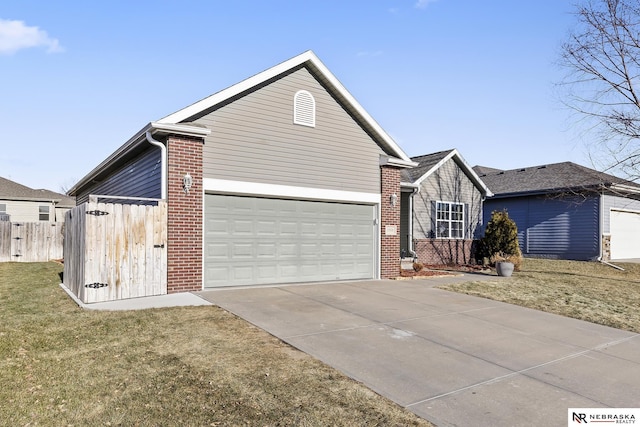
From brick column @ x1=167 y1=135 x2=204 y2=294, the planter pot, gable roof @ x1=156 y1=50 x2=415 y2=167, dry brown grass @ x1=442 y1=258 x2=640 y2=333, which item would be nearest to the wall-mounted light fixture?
brick column @ x1=167 y1=135 x2=204 y2=294

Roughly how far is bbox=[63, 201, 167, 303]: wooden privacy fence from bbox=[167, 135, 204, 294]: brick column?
0.62 feet

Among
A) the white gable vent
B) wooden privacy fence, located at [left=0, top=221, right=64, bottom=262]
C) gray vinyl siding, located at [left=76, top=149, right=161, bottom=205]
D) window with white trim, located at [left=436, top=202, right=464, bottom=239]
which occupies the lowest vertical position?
wooden privacy fence, located at [left=0, top=221, right=64, bottom=262]

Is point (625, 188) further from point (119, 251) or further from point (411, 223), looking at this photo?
point (119, 251)

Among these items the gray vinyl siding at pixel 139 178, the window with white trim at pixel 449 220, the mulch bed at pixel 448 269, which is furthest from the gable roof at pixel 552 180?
the gray vinyl siding at pixel 139 178

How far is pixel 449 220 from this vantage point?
21.7m

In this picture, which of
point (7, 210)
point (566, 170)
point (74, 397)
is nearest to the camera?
point (74, 397)

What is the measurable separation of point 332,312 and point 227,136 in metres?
5.52

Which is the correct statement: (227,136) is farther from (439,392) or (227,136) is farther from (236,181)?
(439,392)

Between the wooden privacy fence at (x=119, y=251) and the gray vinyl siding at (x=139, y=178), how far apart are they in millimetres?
1239

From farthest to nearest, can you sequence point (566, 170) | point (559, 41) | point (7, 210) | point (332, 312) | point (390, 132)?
point (7, 210)
point (566, 170)
point (559, 41)
point (390, 132)
point (332, 312)

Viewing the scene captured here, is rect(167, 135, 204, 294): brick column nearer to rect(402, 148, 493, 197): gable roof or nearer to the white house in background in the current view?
rect(402, 148, 493, 197): gable roof

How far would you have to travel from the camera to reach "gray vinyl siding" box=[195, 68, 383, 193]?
11.0 meters

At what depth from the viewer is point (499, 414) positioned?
421cm

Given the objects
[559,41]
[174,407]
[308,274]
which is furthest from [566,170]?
[174,407]
